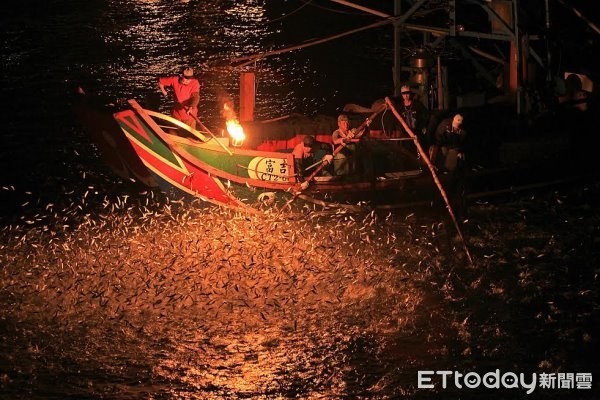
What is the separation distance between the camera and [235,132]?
1598cm

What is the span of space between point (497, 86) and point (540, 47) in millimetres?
960

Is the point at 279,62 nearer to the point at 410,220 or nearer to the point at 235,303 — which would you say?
the point at 410,220

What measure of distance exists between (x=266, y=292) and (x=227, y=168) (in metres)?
2.39

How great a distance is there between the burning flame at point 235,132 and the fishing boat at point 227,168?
1cm

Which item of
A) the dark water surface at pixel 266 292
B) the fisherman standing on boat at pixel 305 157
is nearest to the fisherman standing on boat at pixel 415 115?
the dark water surface at pixel 266 292

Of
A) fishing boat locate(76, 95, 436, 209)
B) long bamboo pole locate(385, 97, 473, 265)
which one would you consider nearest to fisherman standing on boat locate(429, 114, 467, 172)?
fishing boat locate(76, 95, 436, 209)

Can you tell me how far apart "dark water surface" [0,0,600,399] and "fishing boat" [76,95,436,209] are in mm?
370

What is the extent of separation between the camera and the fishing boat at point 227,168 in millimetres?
15516

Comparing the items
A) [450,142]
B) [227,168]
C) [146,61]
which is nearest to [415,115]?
[450,142]

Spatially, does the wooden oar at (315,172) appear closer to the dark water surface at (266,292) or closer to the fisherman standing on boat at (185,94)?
Answer: the dark water surface at (266,292)

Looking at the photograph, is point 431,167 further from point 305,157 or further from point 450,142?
point 305,157

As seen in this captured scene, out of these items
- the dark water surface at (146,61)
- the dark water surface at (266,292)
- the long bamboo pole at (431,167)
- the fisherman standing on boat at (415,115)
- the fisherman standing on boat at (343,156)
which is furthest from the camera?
the dark water surface at (146,61)

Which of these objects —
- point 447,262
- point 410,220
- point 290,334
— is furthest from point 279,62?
point 290,334

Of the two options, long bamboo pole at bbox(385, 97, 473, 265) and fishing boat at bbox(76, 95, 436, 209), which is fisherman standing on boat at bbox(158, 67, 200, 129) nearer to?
fishing boat at bbox(76, 95, 436, 209)
